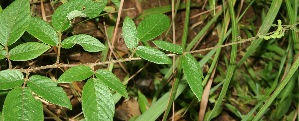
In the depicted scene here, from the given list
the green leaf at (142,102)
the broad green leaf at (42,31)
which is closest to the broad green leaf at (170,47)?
the broad green leaf at (42,31)

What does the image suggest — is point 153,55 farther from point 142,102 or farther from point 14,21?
point 142,102

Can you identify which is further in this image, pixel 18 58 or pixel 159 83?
pixel 159 83

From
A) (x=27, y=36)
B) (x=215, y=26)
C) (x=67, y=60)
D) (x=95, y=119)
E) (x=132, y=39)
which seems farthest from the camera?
(x=215, y=26)

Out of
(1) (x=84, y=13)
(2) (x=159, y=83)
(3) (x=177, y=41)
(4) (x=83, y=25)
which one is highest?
(1) (x=84, y=13)

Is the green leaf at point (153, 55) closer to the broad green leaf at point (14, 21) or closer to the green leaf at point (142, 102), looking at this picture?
the broad green leaf at point (14, 21)

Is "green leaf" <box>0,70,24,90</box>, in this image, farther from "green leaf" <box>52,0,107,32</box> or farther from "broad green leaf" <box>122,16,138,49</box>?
"broad green leaf" <box>122,16,138,49</box>

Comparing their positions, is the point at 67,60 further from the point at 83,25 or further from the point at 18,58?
the point at 18,58

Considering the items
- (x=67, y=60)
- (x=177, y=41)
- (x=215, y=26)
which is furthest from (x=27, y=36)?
(x=215, y=26)

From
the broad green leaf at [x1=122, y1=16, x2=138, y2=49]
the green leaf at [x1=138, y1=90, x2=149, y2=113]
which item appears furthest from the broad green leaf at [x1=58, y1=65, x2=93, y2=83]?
the green leaf at [x1=138, y1=90, x2=149, y2=113]
